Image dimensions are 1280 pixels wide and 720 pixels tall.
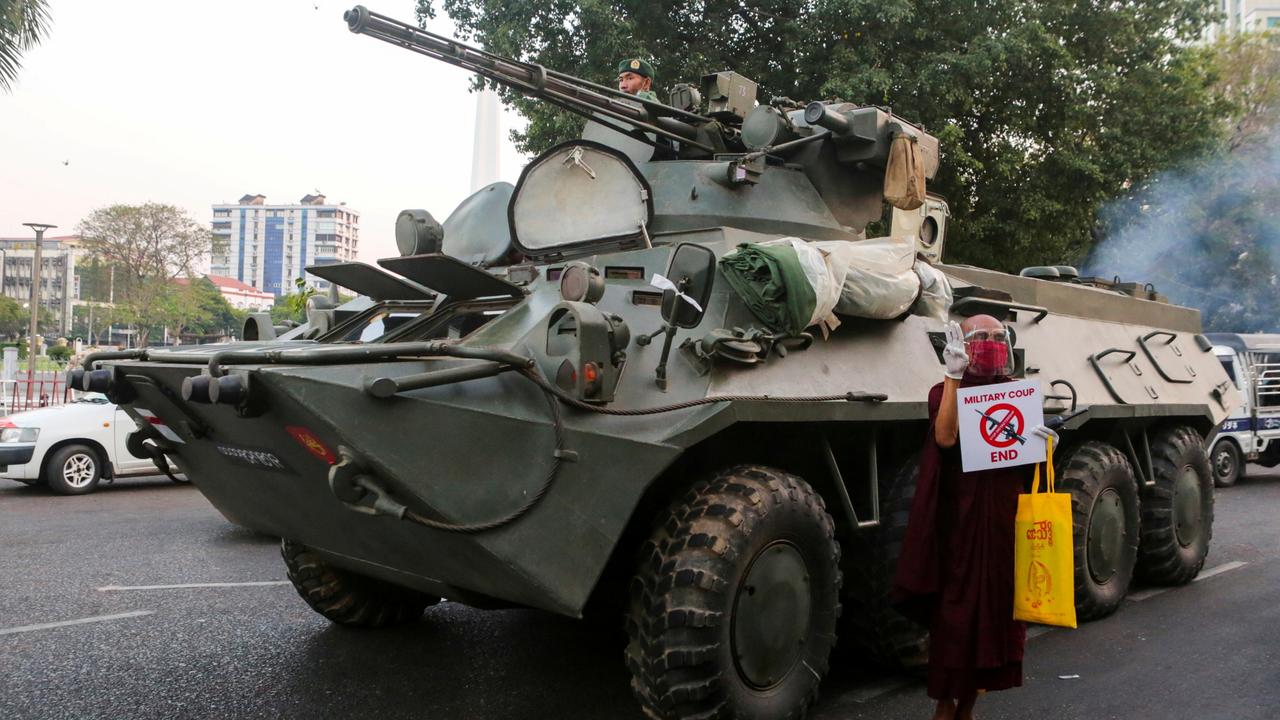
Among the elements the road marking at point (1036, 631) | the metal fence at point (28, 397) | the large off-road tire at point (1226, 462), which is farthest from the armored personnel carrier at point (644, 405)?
the metal fence at point (28, 397)

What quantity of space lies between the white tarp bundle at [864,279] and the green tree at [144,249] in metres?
33.6

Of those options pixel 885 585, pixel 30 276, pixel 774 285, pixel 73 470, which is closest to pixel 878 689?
pixel 885 585

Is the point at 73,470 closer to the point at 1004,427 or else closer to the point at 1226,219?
the point at 1004,427

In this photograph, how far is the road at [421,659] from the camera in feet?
15.1

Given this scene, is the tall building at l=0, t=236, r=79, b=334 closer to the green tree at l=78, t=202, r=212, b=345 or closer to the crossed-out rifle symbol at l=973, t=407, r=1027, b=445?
the green tree at l=78, t=202, r=212, b=345

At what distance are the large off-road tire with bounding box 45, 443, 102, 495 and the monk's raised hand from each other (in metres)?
10.3

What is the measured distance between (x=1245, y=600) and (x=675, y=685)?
4791 mm

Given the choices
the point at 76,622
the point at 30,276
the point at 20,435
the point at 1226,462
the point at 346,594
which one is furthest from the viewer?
the point at 30,276

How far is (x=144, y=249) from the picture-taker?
1411 inches

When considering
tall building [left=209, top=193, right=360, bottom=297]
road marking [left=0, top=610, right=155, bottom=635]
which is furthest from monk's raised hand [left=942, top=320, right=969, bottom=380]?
tall building [left=209, top=193, right=360, bottom=297]

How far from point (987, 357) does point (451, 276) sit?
2.22 metres

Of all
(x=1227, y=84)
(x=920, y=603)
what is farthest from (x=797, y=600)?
(x=1227, y=84)

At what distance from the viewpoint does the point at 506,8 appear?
514 inches

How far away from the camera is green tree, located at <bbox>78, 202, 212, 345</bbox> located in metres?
34.9
